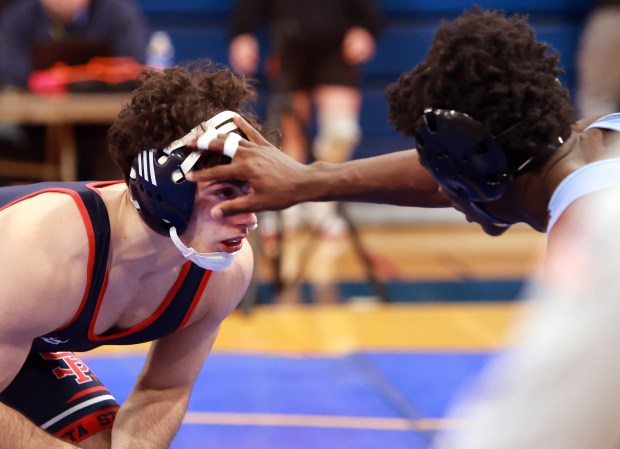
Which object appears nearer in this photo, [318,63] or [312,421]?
[312,421]

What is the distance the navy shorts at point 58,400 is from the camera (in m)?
2.79

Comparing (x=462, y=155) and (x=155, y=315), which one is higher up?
(x=462, y=155)

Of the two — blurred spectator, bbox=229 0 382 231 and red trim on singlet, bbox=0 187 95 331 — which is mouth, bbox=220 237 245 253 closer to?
red trim on singlet, bbox=0 187 95 331

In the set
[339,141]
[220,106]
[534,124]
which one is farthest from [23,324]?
[339,141]

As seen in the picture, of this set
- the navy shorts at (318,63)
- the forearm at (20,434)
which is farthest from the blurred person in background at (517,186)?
the navy shorts at (318,63)

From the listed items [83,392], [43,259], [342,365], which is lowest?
[342,365]

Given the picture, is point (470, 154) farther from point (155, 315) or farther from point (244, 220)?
point (155, 315)

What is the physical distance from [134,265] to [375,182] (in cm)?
67

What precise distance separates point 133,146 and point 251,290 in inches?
139

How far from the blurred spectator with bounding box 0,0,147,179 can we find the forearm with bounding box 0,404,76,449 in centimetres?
411

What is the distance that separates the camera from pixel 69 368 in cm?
292

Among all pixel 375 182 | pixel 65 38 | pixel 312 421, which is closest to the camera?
pixel 375 182

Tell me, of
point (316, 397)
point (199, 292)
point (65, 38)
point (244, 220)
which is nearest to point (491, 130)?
point (244, 220)

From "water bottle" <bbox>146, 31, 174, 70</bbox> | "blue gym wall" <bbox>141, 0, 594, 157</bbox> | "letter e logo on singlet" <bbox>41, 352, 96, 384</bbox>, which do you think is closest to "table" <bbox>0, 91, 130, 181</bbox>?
"water bottle" <bbox>146, 31, 174, 70</bbox>
